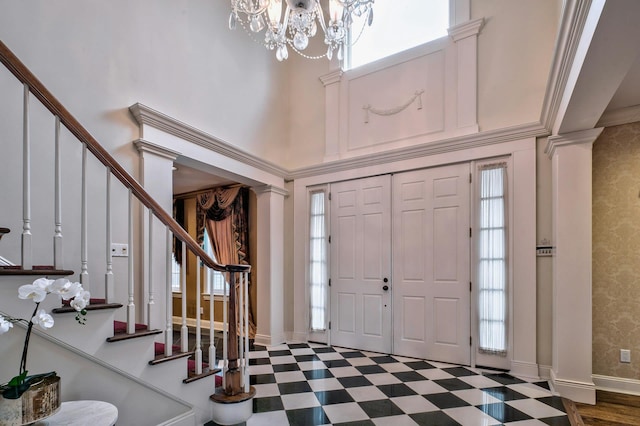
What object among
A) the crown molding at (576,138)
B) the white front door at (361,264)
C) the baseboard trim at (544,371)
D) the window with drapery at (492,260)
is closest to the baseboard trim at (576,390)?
the baseboard trim at (544,371)

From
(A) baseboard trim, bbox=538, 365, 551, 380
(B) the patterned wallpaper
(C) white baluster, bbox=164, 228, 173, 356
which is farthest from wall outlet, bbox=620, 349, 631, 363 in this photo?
(C) white baluster, bbox=164, 228, 173, 356

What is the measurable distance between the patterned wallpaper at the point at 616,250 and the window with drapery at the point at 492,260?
2.60 feet

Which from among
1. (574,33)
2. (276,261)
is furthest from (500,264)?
(276,261)

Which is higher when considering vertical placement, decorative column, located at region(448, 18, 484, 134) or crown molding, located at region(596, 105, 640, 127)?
decorative column, located at region(448, 18, 484, 134)

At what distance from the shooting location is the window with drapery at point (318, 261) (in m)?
4.88

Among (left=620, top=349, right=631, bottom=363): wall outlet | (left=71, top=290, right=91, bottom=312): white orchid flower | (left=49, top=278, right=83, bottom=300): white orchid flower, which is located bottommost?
(left=620, top=349, right=631, bottom=363): wall outlet

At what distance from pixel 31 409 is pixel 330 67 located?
194 inches

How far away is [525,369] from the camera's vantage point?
3.49m

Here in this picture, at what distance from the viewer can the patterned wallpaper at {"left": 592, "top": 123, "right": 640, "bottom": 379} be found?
3.21 meters

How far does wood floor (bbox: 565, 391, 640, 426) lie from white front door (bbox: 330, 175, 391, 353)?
6.60 feet

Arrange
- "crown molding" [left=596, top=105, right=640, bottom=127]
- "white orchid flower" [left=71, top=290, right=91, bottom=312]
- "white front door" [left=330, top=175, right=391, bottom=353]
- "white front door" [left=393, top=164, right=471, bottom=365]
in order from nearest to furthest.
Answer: "white orchid flower" [left=71, top=290, right=91, bottom=312], "crown molding" [left=596, top=105, right=640, bottom=127], "white front door" [left=393, top=164, right=471, bottom=365], "white front door" [left=330, top=175, right=391, bottom=353]

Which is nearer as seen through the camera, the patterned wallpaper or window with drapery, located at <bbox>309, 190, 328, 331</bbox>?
the patterned wallpaper

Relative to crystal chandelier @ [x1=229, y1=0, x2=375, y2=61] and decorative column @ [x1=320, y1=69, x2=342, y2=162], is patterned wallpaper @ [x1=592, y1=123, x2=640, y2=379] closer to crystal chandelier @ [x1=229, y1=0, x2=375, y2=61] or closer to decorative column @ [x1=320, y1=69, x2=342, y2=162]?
crystal chandelier @ [x1=229, y1=0, x2=375, y2=61]

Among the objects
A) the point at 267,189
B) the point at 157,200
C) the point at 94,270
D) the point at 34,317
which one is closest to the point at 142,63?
the point at 157,200
